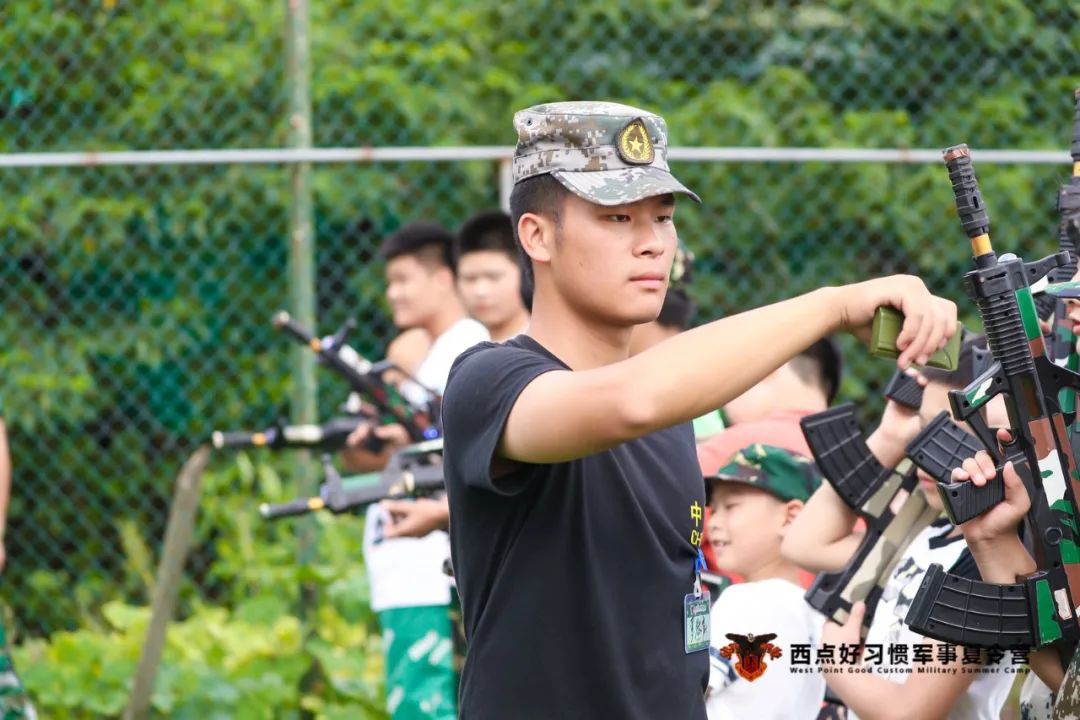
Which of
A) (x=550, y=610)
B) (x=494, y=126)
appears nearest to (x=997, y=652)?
(x=550, y=610)

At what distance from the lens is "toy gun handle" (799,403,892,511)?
11.2ft

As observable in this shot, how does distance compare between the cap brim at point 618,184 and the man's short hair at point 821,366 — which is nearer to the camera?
the cap brim at point 618,184

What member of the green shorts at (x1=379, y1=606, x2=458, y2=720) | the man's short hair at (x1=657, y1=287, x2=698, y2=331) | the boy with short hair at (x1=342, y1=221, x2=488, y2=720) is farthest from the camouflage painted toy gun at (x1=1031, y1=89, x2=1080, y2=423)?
the green shorts at (x1=379, y1=606, x2=458, y2=720)

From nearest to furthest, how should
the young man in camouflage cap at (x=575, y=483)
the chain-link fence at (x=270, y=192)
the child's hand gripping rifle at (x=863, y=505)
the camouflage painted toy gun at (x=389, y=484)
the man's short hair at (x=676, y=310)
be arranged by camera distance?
the young man in camouflage cap at (x=575, y=483)
the child's hand gripping rifle at (x=863, y=505)
the camouflage painted toy gun at (x=389, y=484)
the man's short hair at (x=676, y=310)
the chain-link fence at (x=270, y=192)

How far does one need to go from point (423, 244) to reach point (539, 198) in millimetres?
3795

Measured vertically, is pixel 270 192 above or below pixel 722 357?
above

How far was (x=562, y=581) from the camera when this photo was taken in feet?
7.60

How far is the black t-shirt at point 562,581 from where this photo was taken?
230 centimetres

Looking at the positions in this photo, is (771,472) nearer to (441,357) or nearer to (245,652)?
(441,357)

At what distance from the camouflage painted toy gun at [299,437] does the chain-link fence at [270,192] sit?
2.49 ft

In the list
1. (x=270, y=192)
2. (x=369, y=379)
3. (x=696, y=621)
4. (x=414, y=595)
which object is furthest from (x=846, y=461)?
(x=270, y=192)

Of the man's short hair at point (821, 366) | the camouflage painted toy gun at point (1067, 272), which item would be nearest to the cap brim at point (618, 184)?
the camouflage painted toy gun at point (1067, 272)

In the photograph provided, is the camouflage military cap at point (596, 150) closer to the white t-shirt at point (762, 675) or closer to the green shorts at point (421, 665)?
the white t-shirt at point (762, 675)

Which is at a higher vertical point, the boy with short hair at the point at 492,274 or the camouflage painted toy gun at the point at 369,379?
the boy with short hair at the point at 492,274
